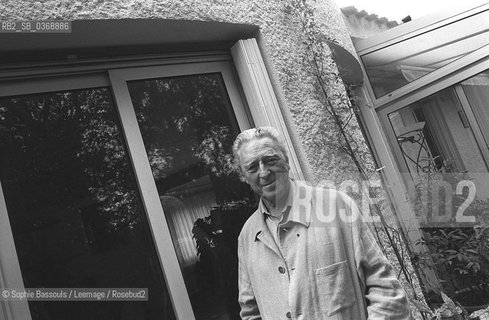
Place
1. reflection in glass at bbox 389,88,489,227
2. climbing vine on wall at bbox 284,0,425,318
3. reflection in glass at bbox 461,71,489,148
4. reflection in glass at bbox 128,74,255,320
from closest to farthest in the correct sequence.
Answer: reflection in glass at bbox 128,74,255,320
climbing vine on wall at bbox 284,0,425,318
reflection in glass at bbox 389,88,489,227
reflection in glass at bbox 461,71,489,148

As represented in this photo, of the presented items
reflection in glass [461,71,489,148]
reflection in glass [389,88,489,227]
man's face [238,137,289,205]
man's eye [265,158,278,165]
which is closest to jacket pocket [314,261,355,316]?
man's face [238,137,289,205]

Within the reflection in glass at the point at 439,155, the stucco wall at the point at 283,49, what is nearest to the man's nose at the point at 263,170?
the stucco wall at the point at 283,49

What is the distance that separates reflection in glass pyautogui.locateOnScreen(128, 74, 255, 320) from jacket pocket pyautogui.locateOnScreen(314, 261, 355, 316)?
0.99m

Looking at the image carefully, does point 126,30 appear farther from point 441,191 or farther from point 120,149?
point 441,191

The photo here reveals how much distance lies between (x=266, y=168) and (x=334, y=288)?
557 millimetres

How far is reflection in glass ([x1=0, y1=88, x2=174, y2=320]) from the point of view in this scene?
210cm

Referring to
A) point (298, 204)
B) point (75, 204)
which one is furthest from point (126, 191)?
point (298, 204)

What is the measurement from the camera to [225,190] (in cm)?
286

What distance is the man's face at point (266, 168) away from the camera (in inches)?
74.9

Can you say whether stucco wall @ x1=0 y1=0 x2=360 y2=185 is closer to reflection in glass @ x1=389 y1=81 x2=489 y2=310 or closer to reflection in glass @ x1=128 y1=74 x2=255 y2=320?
reflection in glass @ x1=128 y1=74 x2=255 y2=320

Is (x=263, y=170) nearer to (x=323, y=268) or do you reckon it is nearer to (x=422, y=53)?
(x=323, y=268)

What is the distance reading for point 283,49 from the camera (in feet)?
10.4

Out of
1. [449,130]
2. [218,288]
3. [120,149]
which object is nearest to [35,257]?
[120,149]

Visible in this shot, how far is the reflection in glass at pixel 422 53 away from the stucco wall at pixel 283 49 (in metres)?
2.51
